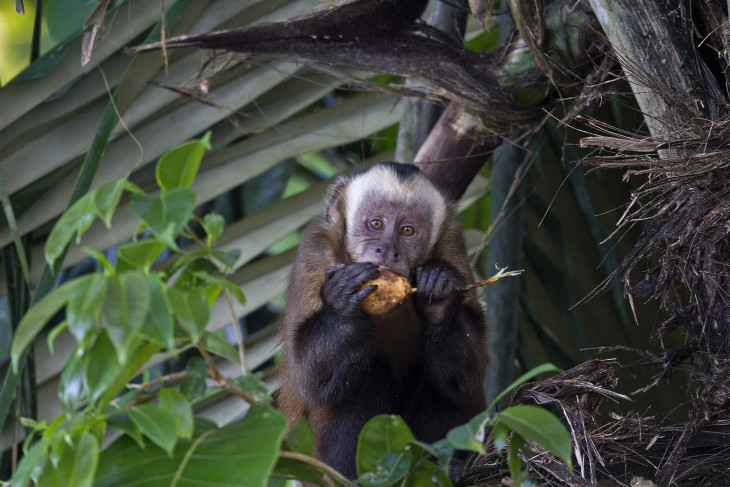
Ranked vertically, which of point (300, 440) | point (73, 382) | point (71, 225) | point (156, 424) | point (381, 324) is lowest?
point (381, 324)

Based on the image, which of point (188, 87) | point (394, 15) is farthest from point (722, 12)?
point (188, 87)

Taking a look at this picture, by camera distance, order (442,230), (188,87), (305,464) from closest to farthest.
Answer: (305,464) → (188,87) → (442,230)

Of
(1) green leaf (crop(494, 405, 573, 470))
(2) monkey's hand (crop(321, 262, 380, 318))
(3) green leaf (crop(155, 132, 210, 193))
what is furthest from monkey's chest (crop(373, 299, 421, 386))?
(3) green leaf (crop(155, 132, 210, 193))

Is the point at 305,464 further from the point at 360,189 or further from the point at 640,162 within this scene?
the point at 360,189

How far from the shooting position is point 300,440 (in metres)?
1.70

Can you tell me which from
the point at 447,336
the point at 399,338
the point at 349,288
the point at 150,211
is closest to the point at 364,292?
the point at 349,288

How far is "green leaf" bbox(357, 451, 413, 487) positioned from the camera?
66.2 inches

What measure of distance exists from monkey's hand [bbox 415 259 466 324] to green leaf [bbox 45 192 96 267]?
1.71 m

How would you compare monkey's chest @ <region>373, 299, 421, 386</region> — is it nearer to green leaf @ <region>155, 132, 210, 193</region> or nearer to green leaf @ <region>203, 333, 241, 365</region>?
green leaf @ <region>203, 333, 241, 365</region>

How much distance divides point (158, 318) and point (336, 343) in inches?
64.6

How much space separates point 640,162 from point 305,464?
1.41 metres

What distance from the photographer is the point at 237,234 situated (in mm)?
4141

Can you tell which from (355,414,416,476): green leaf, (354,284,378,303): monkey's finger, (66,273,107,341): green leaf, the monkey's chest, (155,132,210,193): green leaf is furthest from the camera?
the monkey's chest

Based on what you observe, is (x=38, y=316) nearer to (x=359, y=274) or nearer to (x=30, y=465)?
(x=30, y=465)
